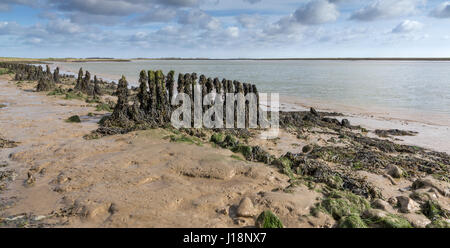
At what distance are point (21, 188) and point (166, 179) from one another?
3.62 metres

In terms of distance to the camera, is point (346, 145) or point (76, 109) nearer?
point (346, 145)

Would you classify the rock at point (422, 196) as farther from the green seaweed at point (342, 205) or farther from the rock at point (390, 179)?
the green seaweed at point (342, 205)

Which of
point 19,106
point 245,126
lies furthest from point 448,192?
point 19,106

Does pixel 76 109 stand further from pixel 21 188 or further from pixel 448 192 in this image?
pixel 448 192

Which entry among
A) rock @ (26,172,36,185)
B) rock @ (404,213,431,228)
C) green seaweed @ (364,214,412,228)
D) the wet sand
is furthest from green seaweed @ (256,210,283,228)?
the wet sand

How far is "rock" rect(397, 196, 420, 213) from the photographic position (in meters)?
6.78

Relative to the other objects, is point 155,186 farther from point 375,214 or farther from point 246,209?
point 375,214

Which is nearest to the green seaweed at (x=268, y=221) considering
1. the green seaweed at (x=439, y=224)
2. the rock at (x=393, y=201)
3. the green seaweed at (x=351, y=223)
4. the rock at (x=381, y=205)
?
the green seaweed at (x=351, y=223)

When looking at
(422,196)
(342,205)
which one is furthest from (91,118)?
(422,196)

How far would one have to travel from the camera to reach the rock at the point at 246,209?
5.62 metres

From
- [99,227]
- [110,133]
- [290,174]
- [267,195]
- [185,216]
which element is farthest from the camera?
[110,133]

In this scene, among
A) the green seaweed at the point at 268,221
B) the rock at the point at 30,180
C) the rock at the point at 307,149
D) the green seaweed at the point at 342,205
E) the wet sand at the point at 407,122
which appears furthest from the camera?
the wet sand at the point at 407,122

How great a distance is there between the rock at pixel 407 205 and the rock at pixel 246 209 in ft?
13.4

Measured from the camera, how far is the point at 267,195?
632 cm
